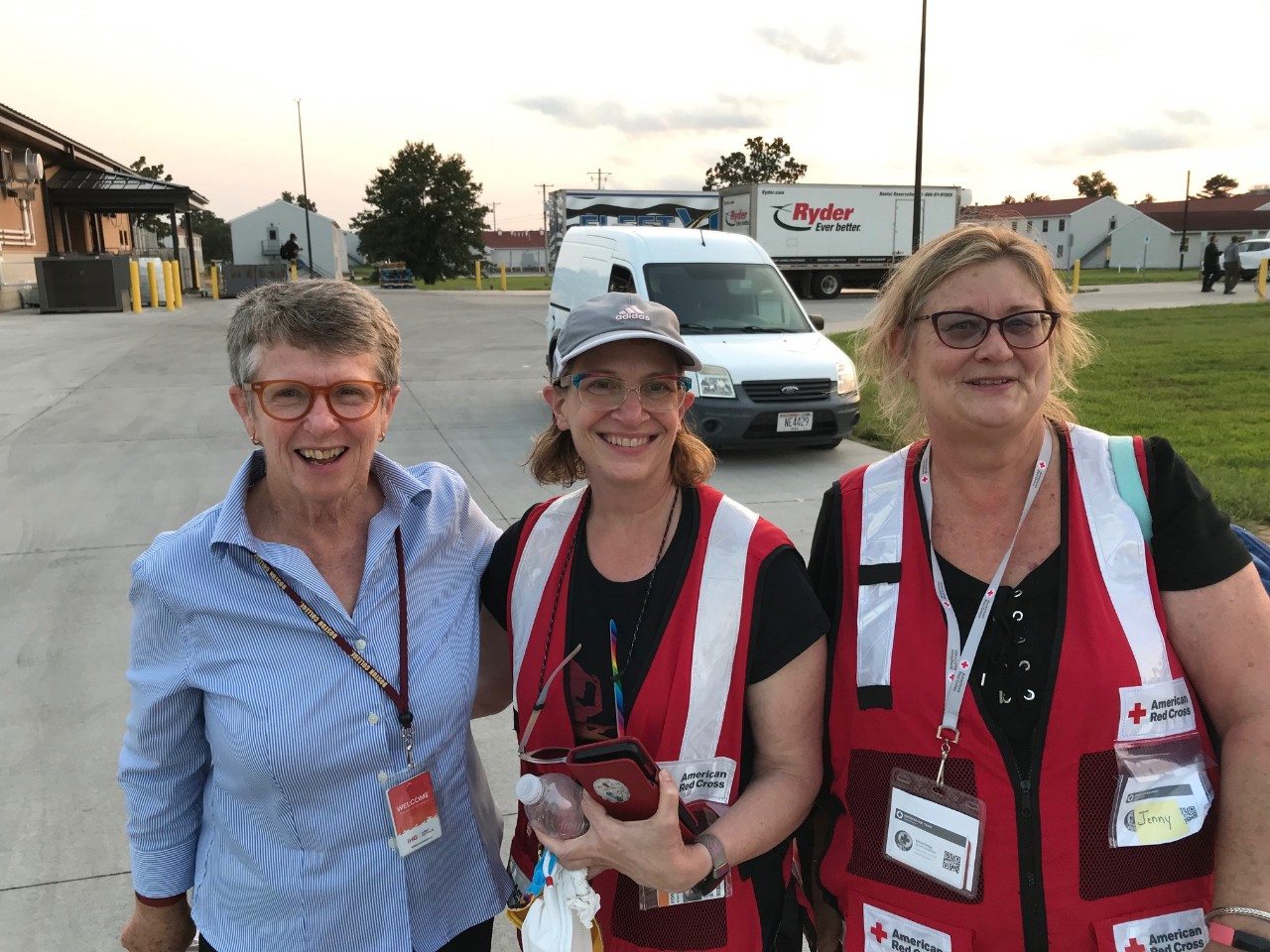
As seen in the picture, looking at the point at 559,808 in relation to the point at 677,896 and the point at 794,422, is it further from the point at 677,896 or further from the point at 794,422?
the point at 794,422

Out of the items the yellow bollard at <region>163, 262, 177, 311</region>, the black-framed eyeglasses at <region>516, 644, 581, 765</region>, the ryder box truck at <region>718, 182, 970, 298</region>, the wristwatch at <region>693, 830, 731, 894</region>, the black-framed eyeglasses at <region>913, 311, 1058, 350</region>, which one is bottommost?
the wristwatch at <region>693, 830, 731, 894</region>

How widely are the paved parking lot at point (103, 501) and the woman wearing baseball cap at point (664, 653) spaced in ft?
4.10

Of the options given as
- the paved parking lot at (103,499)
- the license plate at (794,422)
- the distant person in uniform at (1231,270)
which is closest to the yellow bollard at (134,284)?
the paved parking lot at (103,499)

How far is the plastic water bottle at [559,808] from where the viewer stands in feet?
5.11

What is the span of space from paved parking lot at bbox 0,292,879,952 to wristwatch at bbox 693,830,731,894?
1357 mm

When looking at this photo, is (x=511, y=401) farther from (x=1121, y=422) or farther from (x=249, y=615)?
(x=249, y=615)

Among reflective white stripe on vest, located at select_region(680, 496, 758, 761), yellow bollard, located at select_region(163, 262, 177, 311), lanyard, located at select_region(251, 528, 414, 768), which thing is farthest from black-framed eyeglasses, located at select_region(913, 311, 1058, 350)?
yellow bollard, located at select_region(163, 262, 177, 311)

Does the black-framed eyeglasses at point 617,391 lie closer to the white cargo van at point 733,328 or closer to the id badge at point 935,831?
the id badge at point 935,831

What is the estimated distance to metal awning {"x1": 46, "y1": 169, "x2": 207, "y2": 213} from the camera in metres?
29.3

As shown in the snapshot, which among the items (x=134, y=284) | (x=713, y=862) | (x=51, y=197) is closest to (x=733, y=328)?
(x=713, y=862)

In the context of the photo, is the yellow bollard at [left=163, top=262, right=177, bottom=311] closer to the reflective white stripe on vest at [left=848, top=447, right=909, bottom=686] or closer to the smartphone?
the reflective white stripe on vest at [left=848, top=447, right=909, bottom=686]

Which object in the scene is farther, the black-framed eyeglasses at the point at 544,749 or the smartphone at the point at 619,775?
the black-framed eyeglasses at the point at 544,749

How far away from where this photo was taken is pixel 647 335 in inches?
70.4

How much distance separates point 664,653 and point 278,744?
2.42 ft
